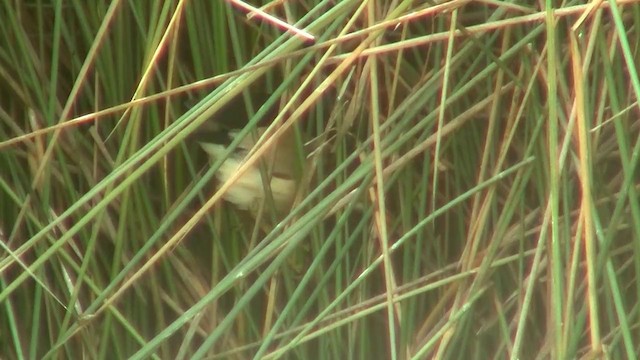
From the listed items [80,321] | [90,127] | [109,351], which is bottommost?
[109,351]

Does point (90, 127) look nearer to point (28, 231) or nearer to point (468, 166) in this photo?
point (28, 231)

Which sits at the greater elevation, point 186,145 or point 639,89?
point 639,89

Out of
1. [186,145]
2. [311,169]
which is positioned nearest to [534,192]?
[311,169]

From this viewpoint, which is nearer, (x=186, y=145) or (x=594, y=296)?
(x=594, y=296)

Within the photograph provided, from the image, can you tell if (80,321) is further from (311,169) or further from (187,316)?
(311,169)

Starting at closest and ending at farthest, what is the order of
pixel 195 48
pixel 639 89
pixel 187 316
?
pixel 639 89
pixel 187 316
pixel 195 48

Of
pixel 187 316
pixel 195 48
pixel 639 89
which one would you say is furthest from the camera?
pixel 195 48
